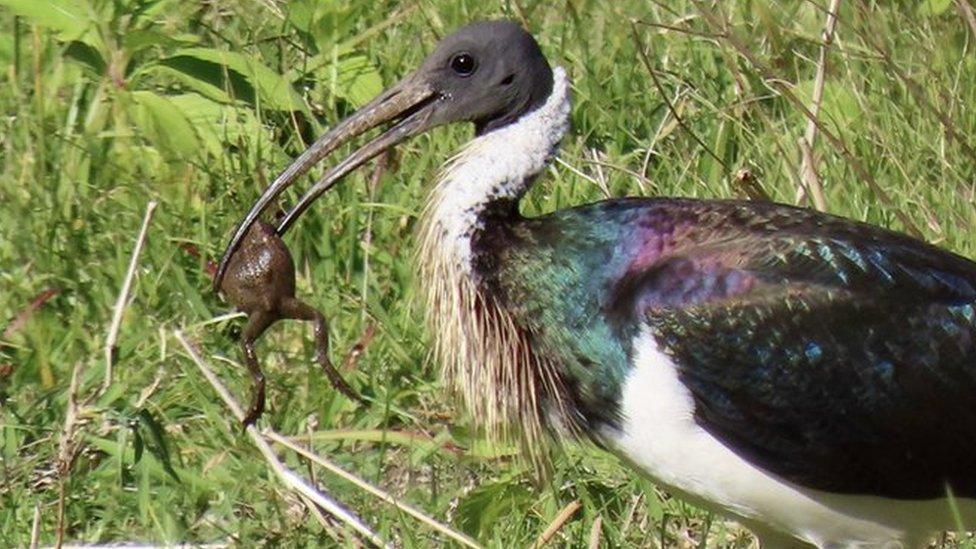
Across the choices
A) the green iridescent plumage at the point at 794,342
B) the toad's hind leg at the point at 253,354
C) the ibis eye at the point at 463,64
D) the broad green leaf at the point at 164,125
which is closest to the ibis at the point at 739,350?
the green iridescent plumage at the point at 794,342

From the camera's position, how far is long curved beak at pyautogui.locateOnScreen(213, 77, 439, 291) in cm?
541

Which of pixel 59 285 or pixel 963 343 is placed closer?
pixel 963 343

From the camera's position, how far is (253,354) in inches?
207

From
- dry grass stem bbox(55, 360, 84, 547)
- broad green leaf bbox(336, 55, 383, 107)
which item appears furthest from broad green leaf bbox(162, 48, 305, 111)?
dry grass stem bbox(55, 360, 84, 547)

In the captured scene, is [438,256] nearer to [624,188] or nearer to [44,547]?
[44,547]

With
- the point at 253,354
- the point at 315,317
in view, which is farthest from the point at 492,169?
the point at 253,354

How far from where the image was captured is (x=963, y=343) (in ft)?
16.6

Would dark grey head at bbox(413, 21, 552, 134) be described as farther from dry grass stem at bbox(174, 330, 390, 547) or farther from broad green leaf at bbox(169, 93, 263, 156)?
broad green leaf at bbox(169, 93, 263, 156)

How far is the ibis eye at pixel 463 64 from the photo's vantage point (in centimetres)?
544

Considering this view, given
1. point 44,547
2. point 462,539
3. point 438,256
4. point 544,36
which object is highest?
point 544,36

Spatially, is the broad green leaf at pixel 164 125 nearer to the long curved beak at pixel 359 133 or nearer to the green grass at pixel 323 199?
the green grass at pixel 323 199

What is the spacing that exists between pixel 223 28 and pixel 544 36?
3.00ft

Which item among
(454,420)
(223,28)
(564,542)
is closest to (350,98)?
(223,28)

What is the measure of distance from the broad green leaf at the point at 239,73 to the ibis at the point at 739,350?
1644 mm
